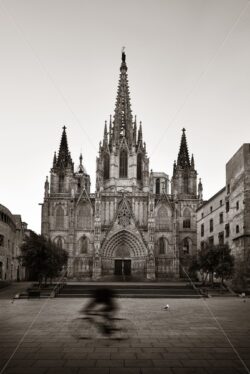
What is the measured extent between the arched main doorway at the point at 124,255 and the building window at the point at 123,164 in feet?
34.7

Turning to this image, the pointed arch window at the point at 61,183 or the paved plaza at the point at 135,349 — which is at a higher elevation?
the pointed arch window at the point at 61,183

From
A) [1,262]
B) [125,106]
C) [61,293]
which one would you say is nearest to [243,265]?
[61,293]

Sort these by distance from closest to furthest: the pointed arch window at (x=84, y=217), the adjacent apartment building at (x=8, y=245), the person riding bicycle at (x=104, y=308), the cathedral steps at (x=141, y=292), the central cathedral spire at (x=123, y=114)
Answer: the person riding bicycle at (x=104, y=308)
the cathedral steps at (x=141, y=292)
the adjacent apartment building at (x=8, y=245)
the pointed arch window at (x=84, y=217)
the central cathedral spire at (x=123, y=114)

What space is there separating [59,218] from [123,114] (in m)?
21.7

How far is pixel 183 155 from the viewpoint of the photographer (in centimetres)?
6950

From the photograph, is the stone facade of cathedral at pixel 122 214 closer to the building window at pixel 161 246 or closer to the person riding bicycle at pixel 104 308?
the building window at pixel 161 246

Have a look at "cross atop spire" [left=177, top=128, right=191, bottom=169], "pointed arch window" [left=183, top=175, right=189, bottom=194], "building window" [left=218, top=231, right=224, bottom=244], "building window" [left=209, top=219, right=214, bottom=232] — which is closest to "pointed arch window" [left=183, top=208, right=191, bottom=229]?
"pointed arch window" [left=183, top=175, right=189, bottom=194]

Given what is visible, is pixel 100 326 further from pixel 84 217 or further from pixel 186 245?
pixel 186 245

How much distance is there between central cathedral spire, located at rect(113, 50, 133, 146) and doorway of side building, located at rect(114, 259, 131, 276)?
19833 millimetres

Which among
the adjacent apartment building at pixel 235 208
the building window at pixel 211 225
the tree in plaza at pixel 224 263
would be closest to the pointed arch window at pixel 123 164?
the building window at pixel 211 225

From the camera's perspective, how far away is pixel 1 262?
38094mm

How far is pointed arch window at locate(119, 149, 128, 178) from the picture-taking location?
216ft

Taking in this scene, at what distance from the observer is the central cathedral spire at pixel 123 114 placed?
6806 cm

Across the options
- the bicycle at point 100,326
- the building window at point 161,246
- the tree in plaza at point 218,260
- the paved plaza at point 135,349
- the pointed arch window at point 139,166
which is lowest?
the paved plaza at point 135,349
